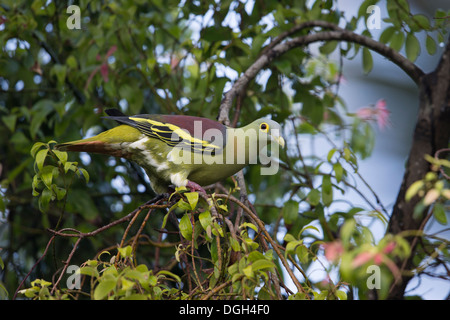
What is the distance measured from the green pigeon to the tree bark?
74cm

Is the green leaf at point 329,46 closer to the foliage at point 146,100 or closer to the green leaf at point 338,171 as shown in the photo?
the foliage at point 146,100

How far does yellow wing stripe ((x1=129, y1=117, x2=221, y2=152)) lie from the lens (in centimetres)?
262

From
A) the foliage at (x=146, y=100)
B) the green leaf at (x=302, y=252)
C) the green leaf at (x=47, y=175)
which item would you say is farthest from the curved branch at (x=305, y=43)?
the green leaf at (x=302, y=252)

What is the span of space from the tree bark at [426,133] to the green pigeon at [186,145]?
74 centimetres

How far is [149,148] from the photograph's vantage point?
2670mm

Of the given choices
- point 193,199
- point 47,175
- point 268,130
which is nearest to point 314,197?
point 268,130

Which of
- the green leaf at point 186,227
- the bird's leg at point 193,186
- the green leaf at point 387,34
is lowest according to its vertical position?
the green leaf at point 186,227

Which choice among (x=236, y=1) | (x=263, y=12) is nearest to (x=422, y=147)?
(x=263, y=12)

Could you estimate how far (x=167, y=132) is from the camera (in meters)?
2.66

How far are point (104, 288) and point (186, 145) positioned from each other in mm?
1328

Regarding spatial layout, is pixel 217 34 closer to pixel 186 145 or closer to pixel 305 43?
pixel 305 43

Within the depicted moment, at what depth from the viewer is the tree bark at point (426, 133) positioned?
268 cm

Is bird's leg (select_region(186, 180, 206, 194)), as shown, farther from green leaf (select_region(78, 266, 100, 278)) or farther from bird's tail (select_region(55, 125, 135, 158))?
green leaf (select_region(78, 266, 100, 278))
